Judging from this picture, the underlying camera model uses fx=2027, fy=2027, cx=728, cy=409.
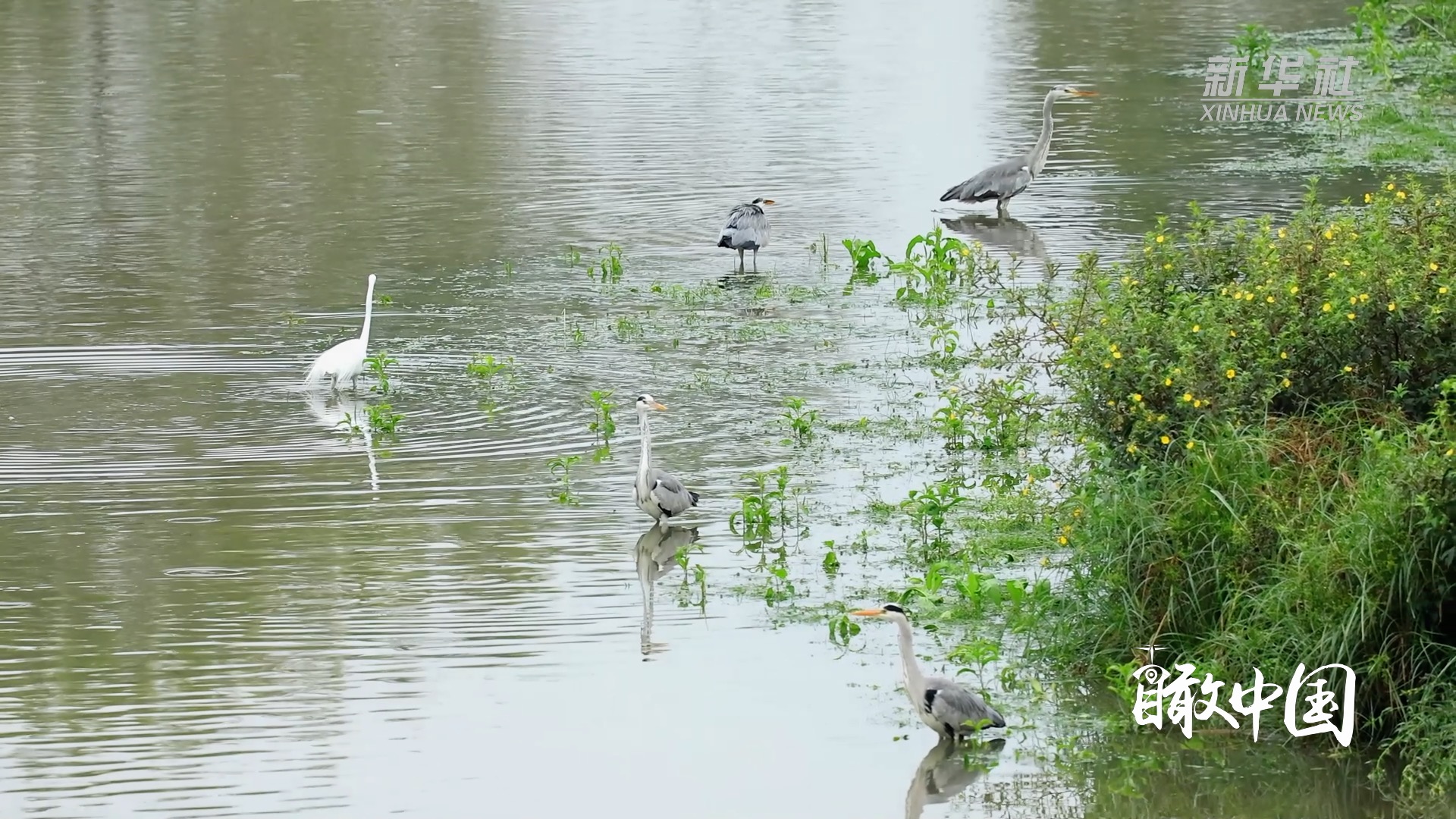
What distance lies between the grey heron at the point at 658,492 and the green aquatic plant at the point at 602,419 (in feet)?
4.96

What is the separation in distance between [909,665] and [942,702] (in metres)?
0.19

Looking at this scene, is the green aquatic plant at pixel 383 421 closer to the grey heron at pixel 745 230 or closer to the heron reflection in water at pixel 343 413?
the heron reflection in water at pixel 343 413

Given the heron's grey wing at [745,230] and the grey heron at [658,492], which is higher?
the heron's grey wing at [745,230]

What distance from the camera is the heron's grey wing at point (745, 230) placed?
15.9 m

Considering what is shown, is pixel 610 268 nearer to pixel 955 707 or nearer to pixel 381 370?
pixel 381 370

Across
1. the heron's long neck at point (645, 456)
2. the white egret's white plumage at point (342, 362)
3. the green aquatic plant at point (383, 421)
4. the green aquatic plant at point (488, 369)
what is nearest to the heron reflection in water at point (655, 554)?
the heron's long neck at point (645, 456)

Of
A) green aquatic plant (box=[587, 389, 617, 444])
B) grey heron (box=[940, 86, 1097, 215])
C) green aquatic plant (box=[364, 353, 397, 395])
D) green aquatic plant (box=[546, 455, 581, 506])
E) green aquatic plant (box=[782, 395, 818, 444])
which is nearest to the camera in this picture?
green aquatic plant (box=[546, 455, 581, 506])

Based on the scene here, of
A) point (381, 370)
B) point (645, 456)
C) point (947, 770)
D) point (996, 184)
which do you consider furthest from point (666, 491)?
point (996, 184)

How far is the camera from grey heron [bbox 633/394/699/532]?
32.1 feet

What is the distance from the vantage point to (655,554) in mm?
9688

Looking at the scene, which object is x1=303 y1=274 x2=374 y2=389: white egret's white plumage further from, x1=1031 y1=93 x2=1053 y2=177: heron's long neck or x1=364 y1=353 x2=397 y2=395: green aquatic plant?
x1=1031 y1=93 x2=1053 y2=177: heron's long neck

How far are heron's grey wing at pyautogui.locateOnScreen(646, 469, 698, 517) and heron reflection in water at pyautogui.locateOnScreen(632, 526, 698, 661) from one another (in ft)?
0.42

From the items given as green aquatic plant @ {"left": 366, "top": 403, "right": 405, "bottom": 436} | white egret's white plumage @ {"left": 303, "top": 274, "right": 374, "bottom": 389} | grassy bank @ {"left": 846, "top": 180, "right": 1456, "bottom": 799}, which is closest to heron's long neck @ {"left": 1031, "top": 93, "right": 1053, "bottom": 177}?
white egret's white plumage @ {"left": 303, "top": 274, "right": 374, "bottom": 389}

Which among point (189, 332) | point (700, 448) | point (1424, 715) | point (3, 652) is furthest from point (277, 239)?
point (1424, 715)
